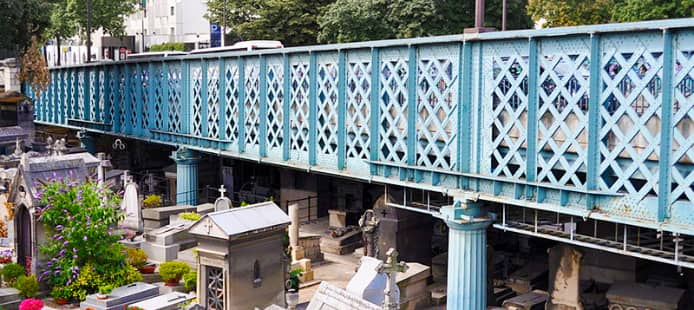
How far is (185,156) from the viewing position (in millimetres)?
32594

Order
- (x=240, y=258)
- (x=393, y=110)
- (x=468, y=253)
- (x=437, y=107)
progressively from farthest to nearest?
(x=393, y=110) → (x=437, y=107) → (x=468, y=253) → (x=240, y=258)

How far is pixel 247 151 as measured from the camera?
28.8 m

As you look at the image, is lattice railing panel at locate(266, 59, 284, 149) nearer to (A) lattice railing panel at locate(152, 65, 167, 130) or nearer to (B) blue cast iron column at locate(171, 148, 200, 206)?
(B) blue cast iron column at locate(171, 148, 200, 206)

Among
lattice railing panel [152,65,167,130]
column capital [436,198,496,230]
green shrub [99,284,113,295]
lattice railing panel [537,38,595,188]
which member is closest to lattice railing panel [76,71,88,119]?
lattice railing panel [152,65,167,130]

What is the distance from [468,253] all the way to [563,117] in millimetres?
3930

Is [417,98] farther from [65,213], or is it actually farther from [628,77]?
[65,213]

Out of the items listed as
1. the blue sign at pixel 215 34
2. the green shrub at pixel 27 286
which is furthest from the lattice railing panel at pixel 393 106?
the blue sign at pixel 215 34

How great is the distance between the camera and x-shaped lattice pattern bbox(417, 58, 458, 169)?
20172mm

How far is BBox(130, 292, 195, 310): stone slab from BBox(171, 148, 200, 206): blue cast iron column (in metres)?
14.1

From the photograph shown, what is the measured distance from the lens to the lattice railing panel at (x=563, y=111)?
17250 millimetres

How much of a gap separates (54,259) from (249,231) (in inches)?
233

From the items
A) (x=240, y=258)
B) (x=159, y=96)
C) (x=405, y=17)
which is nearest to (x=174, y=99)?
(x=159, y=96)

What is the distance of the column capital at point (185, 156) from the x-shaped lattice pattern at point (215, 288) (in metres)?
14.9

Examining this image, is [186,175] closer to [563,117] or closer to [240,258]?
[240,258]
